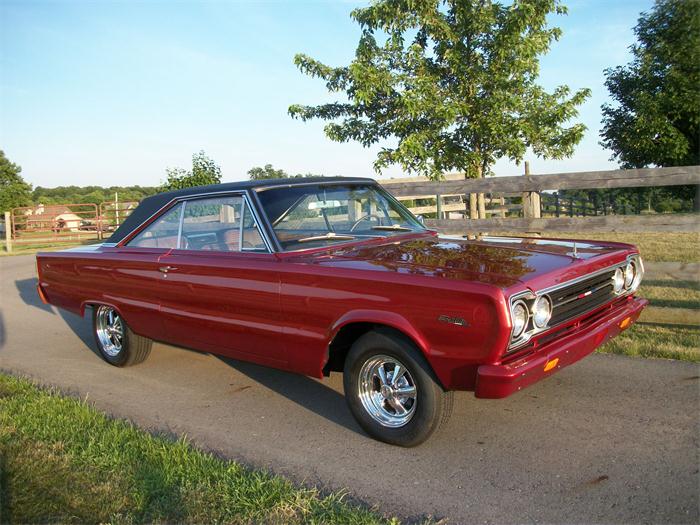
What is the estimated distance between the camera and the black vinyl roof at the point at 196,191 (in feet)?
15.2

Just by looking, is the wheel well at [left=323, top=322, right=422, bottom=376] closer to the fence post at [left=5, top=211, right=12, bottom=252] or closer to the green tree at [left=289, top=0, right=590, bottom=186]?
the green tree at [left=289, top=0, right=590, bottom=186]

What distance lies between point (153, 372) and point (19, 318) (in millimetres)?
3957

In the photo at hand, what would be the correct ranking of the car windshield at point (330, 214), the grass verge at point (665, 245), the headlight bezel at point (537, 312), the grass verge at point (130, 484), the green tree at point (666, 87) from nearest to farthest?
1. the grass verge at point (130, 484)
2. the headlight bezel at point (537, 312)
3. the car windshield at point (330, 214)
4. the grass verge at point (665, 245)
5. the green tree at point (666, 87)

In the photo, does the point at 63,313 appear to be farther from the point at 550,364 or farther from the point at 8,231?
the point at 8,231

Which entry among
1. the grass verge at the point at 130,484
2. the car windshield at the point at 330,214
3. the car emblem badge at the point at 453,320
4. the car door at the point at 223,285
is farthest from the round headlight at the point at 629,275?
the grass verge at the point at 130,484

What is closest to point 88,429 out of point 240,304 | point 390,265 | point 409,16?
point 240,304

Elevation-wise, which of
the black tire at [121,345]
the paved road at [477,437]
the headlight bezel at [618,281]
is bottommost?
the paved road at [477,437]

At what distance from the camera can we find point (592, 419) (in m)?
3.81

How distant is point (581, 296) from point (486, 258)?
61 cm

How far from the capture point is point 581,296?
366cm

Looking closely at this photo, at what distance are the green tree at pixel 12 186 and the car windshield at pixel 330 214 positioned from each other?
196 feet

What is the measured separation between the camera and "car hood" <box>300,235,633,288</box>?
337 centimetres

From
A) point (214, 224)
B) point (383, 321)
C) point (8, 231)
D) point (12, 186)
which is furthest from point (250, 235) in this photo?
point (12, 186)

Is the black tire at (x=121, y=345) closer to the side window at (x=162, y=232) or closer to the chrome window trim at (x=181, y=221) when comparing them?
the side window at (x=162, y=232)
